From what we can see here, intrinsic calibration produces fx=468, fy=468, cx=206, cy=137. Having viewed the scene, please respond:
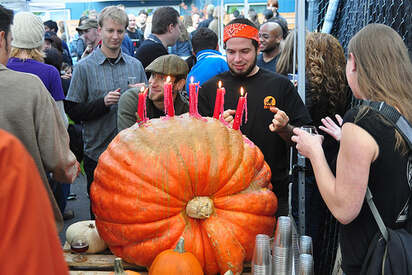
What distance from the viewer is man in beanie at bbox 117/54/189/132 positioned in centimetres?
326

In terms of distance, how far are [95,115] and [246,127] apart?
1.49 meters

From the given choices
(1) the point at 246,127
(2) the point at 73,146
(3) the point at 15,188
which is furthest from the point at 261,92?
(2) the point at 73,146

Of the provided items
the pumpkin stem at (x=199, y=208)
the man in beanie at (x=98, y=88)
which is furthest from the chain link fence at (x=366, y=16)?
the man in beanie at (x=98, y=88)

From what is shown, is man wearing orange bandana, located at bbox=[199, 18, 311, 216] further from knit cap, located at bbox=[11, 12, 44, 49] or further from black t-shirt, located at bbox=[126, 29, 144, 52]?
black t-shirt, located at bbox=[126, 29, 144, 52]

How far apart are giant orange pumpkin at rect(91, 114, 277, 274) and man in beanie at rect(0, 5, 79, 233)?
0.32 metres

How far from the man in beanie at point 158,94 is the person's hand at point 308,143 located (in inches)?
49.3

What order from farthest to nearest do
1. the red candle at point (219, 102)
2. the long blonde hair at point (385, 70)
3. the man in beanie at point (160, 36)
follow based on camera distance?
the man in beanie at point (160, 36)
the red candle at point (219, 102)
the long blonde hair at point (385, 70)

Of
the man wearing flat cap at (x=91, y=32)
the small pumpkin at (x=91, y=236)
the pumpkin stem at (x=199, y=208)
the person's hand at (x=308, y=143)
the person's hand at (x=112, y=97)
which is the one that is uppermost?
the man wearing flat cap at (x=91, y=32)

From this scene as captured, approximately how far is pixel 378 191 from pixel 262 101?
4.39ft

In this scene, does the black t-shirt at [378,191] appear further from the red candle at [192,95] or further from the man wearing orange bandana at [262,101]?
the man wearing orange bandana at [262,101]

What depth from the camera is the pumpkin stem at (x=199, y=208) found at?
2.09 metres

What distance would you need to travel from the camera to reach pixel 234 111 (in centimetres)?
266

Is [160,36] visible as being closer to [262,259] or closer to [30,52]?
[30,52]

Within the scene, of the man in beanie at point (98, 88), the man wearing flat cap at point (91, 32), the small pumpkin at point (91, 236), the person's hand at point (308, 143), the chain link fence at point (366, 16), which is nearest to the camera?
the person's hand at point (308, 143)
